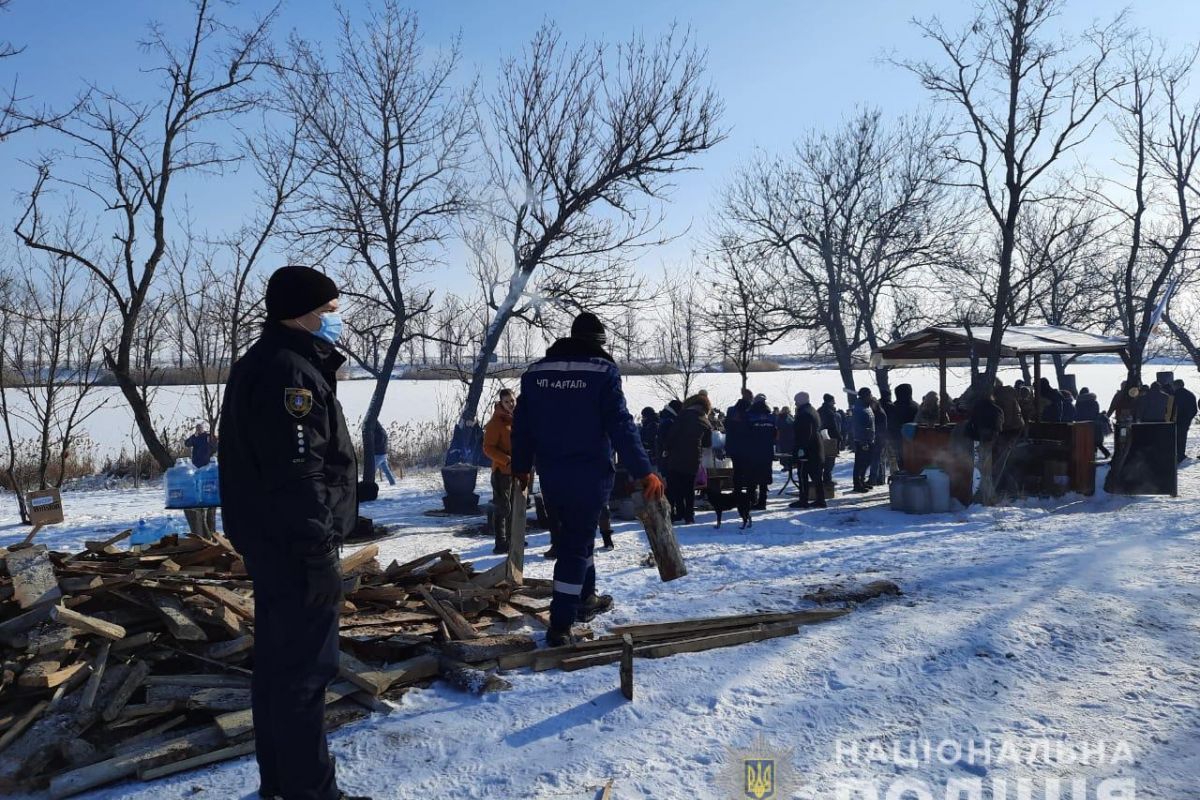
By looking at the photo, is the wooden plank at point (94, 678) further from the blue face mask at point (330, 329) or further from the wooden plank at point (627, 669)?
the wooden plank at point (627, 669)

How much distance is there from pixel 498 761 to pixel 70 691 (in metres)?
2.01

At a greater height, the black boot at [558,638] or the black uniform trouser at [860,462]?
the black uniform trouser at [860,462]

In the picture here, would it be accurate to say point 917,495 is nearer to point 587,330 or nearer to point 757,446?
point 757,446

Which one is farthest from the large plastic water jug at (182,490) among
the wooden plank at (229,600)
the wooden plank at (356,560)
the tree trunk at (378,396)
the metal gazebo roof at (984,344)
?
the metal gazebo roof at (984,344)

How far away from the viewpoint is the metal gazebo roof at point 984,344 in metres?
12.6

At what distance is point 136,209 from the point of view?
376 inches

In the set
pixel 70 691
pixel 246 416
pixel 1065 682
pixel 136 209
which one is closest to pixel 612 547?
pixel 1065 682

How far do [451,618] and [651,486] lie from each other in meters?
1.41

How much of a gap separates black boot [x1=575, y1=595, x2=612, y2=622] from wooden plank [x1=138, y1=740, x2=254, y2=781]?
7.38 ft

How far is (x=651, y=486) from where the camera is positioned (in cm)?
466

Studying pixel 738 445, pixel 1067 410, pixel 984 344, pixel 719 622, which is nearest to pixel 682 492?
pixel 738 445

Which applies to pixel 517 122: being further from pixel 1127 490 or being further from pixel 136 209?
pixel 1127 490

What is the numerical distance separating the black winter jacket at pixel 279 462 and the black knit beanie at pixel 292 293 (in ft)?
0.40


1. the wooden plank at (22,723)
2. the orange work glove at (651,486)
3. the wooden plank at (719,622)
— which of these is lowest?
the wooden plank at (719,622)
